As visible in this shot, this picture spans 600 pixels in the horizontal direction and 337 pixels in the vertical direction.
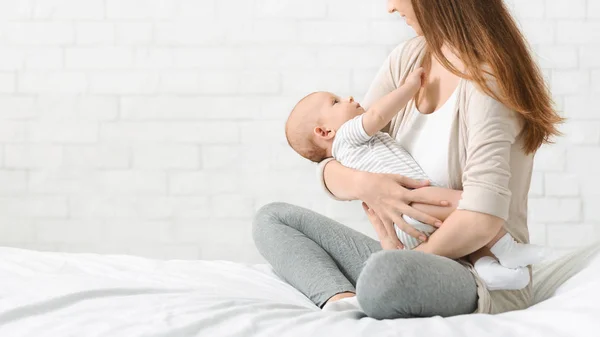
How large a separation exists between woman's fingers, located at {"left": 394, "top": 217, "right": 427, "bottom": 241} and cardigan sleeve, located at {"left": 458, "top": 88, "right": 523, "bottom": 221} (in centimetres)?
12

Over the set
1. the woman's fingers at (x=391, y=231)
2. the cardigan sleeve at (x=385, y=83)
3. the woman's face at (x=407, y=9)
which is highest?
the woman's face at (x=407, y=9)

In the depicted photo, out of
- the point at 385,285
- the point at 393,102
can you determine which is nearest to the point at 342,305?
the point at 385,285

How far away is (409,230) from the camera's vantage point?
1.56m

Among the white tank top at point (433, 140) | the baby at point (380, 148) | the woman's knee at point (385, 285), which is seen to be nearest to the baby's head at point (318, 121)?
the baby at point (380, 148)

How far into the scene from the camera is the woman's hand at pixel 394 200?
154cm

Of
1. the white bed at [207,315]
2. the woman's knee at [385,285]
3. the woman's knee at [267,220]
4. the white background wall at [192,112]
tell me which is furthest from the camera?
the white background wall at [192,112]

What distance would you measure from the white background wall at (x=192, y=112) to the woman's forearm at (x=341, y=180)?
127cm

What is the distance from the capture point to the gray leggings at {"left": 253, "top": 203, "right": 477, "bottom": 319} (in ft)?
4.39

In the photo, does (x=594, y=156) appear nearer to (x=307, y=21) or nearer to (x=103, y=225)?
(x=307, y=21)

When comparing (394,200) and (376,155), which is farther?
(376,155)

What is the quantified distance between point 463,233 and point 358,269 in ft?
1.31

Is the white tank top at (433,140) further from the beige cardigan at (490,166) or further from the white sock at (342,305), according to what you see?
the white sock at (342,305)

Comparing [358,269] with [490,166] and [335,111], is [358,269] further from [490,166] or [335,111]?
[490,166]

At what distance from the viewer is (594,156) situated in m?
3.02
